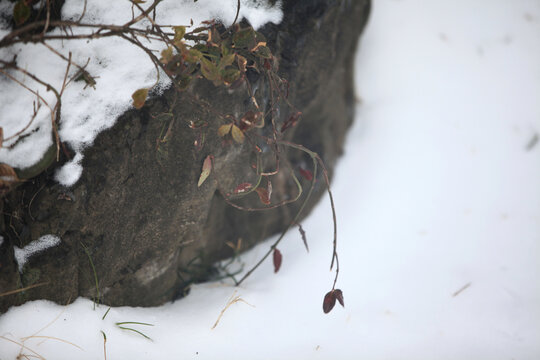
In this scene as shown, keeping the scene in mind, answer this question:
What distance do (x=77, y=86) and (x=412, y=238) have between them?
1328 millimetres

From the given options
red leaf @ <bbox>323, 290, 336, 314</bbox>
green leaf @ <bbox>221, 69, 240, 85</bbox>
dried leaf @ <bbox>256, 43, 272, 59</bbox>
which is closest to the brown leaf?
green leaf @ <bbox>221, 69, 240, 85</bbox>

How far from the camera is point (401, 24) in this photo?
210cm

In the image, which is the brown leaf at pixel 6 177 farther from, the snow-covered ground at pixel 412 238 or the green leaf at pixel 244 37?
the green leaf at pixel 244 37

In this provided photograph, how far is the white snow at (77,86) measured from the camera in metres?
0.99

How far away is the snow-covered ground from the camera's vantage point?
123 cm

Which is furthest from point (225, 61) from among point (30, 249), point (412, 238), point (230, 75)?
point (412, 238)

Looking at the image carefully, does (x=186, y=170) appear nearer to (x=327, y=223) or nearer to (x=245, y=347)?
(x=245, y=347)

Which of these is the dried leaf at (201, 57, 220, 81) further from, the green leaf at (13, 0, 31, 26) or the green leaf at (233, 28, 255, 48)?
the green leaf at (13, 0, 31, 26)

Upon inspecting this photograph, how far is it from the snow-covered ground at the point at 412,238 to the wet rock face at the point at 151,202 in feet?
0.28

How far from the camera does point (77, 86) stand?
→ 1044 millimetres

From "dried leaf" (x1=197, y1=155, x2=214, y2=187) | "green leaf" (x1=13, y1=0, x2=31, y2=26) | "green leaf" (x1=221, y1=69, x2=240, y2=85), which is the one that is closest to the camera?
"green leaf" (x1=13, y1=0, x2=31, y2=26)

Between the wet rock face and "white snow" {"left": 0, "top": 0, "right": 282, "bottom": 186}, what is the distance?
4cm

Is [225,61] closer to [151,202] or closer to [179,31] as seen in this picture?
[179,31]

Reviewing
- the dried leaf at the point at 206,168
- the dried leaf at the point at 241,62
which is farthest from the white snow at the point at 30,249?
the dried leaf at the point at 241,62
